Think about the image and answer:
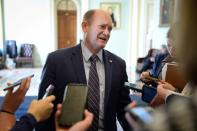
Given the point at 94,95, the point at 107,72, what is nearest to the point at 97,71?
the point at 107,72

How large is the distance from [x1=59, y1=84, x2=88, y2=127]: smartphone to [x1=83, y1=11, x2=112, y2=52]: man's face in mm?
709

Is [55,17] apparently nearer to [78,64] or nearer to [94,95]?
[78,64]

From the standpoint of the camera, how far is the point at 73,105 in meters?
1.13

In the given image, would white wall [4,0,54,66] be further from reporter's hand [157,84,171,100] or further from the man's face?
reporter's hand [157,84,171,100]

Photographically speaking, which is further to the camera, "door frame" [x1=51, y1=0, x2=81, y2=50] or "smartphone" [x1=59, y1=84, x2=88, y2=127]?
"door frame" [x1=51, y1=0, x2=81, y2=50]

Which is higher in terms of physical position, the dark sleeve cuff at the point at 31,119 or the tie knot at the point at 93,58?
the tie knot at the point at 93,58

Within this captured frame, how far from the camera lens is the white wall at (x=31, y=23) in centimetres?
995

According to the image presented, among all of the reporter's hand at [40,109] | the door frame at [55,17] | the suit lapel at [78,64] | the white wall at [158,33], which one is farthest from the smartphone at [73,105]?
the door frame at [55,17]

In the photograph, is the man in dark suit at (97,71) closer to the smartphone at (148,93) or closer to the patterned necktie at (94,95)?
the patterned necktie at (94,95)

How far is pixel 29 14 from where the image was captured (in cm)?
1005

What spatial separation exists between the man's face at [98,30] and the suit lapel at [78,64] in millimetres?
109

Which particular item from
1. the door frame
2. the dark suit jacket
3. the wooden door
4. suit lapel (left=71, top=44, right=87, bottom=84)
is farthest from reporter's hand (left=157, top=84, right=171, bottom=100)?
the wooden door

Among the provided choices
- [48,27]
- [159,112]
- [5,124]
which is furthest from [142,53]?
[159,112]

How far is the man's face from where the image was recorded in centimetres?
187
